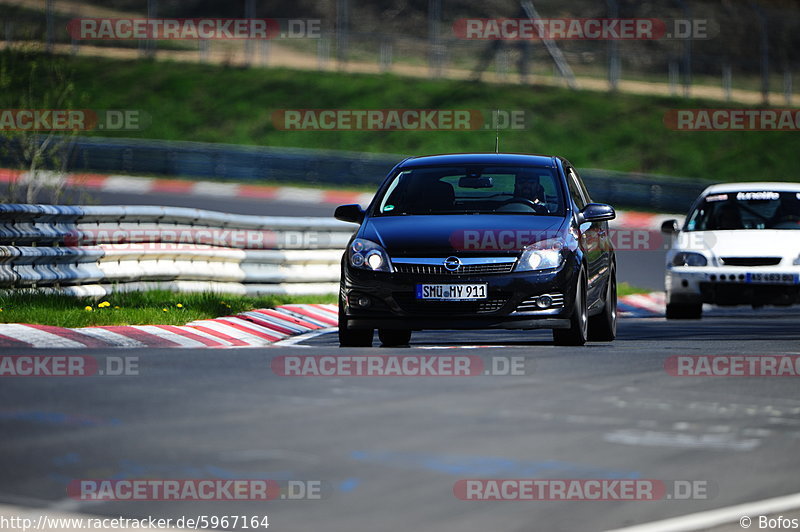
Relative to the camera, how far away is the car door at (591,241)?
12.3 m

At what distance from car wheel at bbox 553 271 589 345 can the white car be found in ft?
16.3

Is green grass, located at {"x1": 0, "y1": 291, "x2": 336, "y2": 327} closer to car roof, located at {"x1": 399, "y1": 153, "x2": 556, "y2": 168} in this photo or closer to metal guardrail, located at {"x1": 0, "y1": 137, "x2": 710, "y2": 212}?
car roof, located at {"x1": 399, "y1": 153, "x2": 556, "y2": 168}

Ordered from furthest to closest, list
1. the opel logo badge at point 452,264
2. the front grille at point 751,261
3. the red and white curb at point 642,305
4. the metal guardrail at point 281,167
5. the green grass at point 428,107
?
the green grass at point 428,107
the metal guardrail at point 281,167
the red and white curb at point 642,305
the front grille at point 751,261
the opel logo badge at point 452,264

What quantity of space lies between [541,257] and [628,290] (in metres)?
10.3

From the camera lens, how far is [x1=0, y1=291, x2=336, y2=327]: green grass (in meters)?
12.6

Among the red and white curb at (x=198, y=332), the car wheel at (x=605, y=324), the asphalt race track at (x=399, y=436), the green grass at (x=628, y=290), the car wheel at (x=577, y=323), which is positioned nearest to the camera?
the asphalt race track at (x=399, y=436)

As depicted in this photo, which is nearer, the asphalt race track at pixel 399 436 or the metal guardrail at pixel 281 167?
the asphalt race track at pixel 399 436

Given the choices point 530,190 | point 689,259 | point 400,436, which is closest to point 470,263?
point 530,190

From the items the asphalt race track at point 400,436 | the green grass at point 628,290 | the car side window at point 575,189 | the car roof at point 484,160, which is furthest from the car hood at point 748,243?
the asphalt race track at point 400,436

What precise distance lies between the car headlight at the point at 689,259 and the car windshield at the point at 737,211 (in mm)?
456

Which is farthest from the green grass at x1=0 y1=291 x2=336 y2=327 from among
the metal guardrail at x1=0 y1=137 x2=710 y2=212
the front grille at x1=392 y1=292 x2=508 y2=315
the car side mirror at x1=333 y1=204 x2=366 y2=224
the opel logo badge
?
the metal guardrail at x1=0 y1=137 x2=710 y2=212

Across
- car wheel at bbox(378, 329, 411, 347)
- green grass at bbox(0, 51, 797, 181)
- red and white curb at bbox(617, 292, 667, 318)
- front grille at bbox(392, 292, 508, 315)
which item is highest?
green grass at bbox(0, 51, 797, 181)

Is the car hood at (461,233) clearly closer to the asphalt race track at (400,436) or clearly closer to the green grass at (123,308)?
the asphalt race track at (400,436)

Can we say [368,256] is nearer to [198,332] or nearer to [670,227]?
[198,332]
